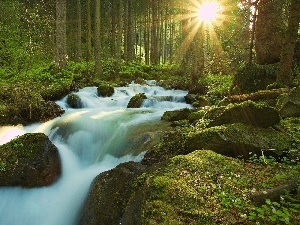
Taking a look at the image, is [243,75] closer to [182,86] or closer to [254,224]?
[182,86]

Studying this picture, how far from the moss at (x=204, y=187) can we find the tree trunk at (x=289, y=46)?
5446mm

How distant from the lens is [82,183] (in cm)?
709

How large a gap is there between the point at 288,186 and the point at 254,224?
86 centimetres

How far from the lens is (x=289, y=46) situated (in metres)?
9.05

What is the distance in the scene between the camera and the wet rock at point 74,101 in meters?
13.8

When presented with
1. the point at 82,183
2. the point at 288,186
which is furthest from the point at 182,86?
the point at 288,186

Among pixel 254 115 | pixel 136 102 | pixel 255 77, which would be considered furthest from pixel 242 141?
pixel 136 102

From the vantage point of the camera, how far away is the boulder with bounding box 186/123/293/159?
5410 millimetres

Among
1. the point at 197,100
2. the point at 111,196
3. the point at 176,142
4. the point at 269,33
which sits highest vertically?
the point at 269,33

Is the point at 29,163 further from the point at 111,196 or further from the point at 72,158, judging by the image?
the point at 111,196

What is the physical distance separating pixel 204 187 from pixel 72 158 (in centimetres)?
536

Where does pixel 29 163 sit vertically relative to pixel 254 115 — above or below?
below

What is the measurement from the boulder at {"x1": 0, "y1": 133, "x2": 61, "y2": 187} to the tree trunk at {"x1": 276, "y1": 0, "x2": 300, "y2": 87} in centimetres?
739

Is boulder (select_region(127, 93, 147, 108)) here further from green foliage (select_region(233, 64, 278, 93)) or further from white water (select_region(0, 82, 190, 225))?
green foliage (select_region(233, 64, 278, 93))
